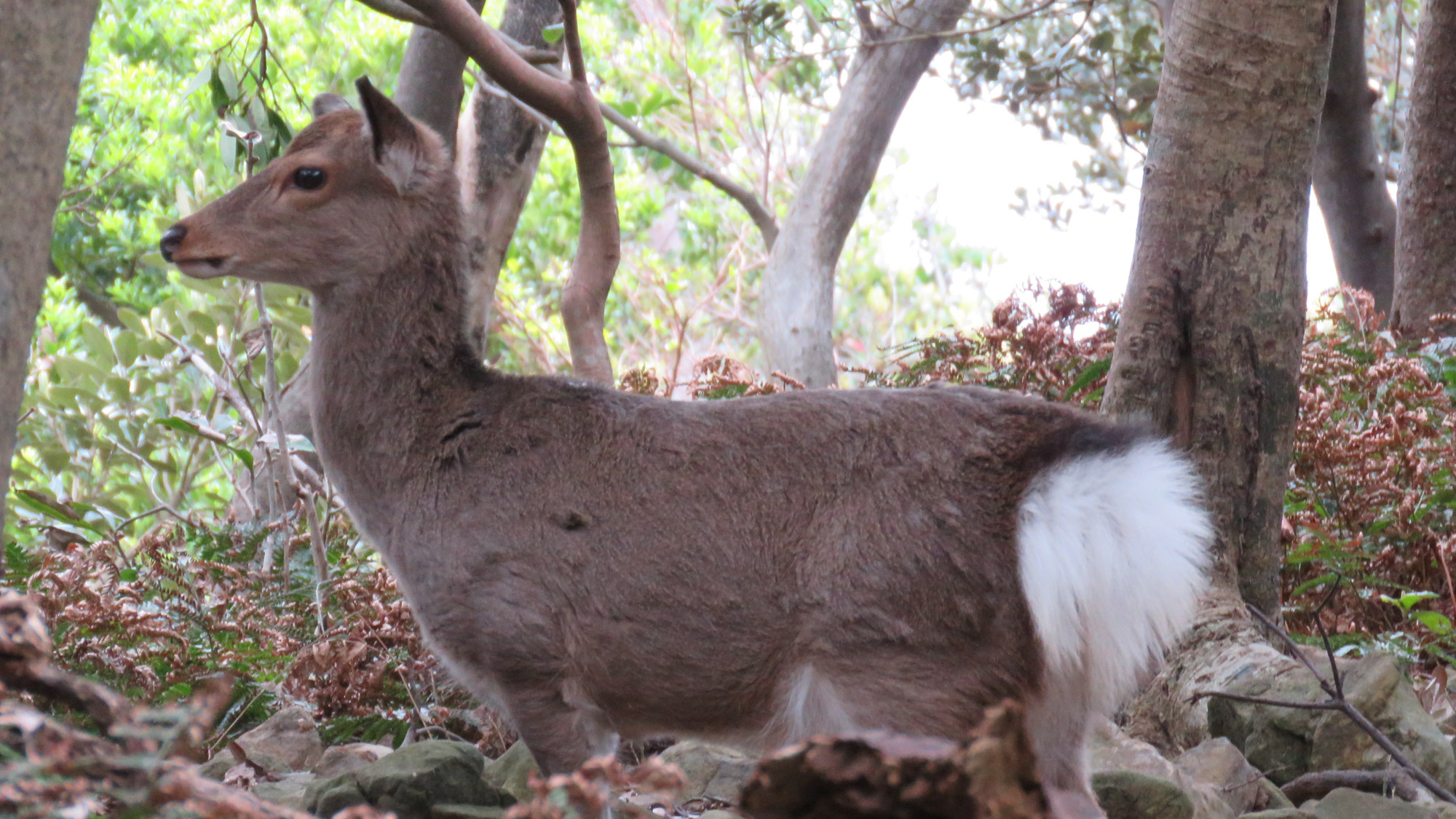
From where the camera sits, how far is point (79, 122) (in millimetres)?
16766

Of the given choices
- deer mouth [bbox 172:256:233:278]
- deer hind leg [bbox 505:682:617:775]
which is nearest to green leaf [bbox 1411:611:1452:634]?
deer hind leg [bbox 505:682:617:775]

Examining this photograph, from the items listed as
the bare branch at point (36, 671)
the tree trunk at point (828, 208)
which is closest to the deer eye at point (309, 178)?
the bare branch at point (36, 671)

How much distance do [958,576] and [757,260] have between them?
16.6 meters

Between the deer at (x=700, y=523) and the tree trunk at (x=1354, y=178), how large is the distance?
7453 mm

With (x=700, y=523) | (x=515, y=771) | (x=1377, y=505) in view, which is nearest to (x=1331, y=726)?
(x=1377, y=505)

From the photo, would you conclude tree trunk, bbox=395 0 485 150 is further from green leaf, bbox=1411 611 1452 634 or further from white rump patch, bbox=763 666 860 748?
green leaf, bbox=1411 611 1452 634

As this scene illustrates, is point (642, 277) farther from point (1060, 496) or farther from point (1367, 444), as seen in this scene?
point (1060, 496)

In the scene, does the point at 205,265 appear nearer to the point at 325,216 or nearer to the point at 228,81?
the point at 325,216

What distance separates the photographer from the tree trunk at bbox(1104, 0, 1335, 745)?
4656 mm

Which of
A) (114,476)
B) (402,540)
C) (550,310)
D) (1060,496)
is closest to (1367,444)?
(1060,496)

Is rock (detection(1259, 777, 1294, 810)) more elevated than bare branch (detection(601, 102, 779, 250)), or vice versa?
bare branch (detection(601, 102, 779, 250))

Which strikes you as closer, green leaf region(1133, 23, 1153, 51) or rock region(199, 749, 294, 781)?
rock region(199, 749, 294, 781)

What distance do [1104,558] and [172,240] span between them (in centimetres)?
281

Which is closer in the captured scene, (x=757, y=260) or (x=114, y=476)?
(x=114, y=476)
